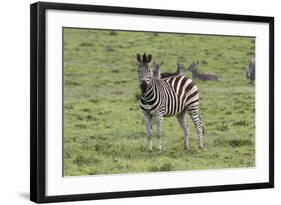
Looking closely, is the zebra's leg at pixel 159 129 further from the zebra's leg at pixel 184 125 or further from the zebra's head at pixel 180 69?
the zebra's head at pixel 180 69

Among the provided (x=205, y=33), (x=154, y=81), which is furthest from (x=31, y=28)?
(x=205, y=33)

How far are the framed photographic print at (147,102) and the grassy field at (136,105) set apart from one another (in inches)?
0.5

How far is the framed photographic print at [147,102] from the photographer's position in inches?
303

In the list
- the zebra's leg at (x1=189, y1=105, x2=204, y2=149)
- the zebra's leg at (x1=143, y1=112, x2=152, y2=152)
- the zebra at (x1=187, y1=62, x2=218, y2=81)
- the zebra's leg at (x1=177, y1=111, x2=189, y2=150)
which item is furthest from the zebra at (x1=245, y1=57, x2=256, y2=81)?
the zebra's leg at (x1=143, y1=112, x2=152, y2=152)

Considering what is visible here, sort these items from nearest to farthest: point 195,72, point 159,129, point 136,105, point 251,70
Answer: point 136,105
point 159,129
point 195,72
point 251,70

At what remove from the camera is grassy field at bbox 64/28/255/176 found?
7.95 meters

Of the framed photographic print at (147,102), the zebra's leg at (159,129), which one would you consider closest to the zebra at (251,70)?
the framed photographic print at (147,102)

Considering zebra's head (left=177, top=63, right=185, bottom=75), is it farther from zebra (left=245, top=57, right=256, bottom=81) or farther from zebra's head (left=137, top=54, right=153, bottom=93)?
zebra (left=245, top=57, right=256, bottom=81)

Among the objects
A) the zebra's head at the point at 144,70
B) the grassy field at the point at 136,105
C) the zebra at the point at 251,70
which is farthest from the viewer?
the zebra at the point at 251,70

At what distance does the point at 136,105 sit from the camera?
8.30 metres

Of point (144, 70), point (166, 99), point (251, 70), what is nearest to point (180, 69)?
point (166, 99)

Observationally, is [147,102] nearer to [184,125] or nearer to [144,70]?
[144,70]

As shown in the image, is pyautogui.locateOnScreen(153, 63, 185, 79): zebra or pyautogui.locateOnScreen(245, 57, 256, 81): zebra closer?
pyautogui.locateOnScreen(153, 63, 185, 79): zebra

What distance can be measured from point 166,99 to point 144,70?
507 mm
